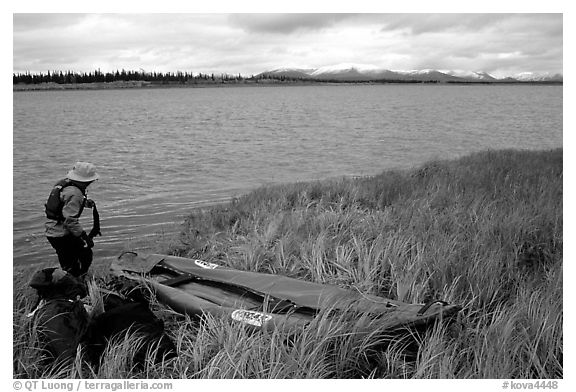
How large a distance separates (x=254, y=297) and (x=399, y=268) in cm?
141

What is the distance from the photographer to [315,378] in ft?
9.70

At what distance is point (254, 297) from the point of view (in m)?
4.29

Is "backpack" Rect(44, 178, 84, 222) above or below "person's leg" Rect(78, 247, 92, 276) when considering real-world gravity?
above

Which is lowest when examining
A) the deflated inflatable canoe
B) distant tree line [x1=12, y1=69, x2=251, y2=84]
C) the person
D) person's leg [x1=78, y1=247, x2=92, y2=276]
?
person's leg [x1=78, y1=247, x2=92, y2=276]

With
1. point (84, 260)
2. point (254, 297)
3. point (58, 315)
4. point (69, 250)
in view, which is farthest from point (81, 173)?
point (254, 297)

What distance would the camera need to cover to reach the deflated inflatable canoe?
3.41 metres

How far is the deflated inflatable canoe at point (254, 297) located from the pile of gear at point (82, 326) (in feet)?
1.77

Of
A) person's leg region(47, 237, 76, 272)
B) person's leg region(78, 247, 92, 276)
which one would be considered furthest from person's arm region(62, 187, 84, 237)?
person's leg region(78, 247, 92, 276)

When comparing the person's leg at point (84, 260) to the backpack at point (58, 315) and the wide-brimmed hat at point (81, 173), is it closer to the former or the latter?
the wide-brimmed hat at point (81, 173)

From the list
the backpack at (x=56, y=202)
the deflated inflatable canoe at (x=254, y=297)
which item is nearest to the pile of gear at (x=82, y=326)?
the deflated inflatable canoe at (x=254, y=297)

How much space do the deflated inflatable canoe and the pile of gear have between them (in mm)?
540

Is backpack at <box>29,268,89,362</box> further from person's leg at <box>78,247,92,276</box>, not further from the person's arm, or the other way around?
person's leg at <box>78,247,92,276</box>
